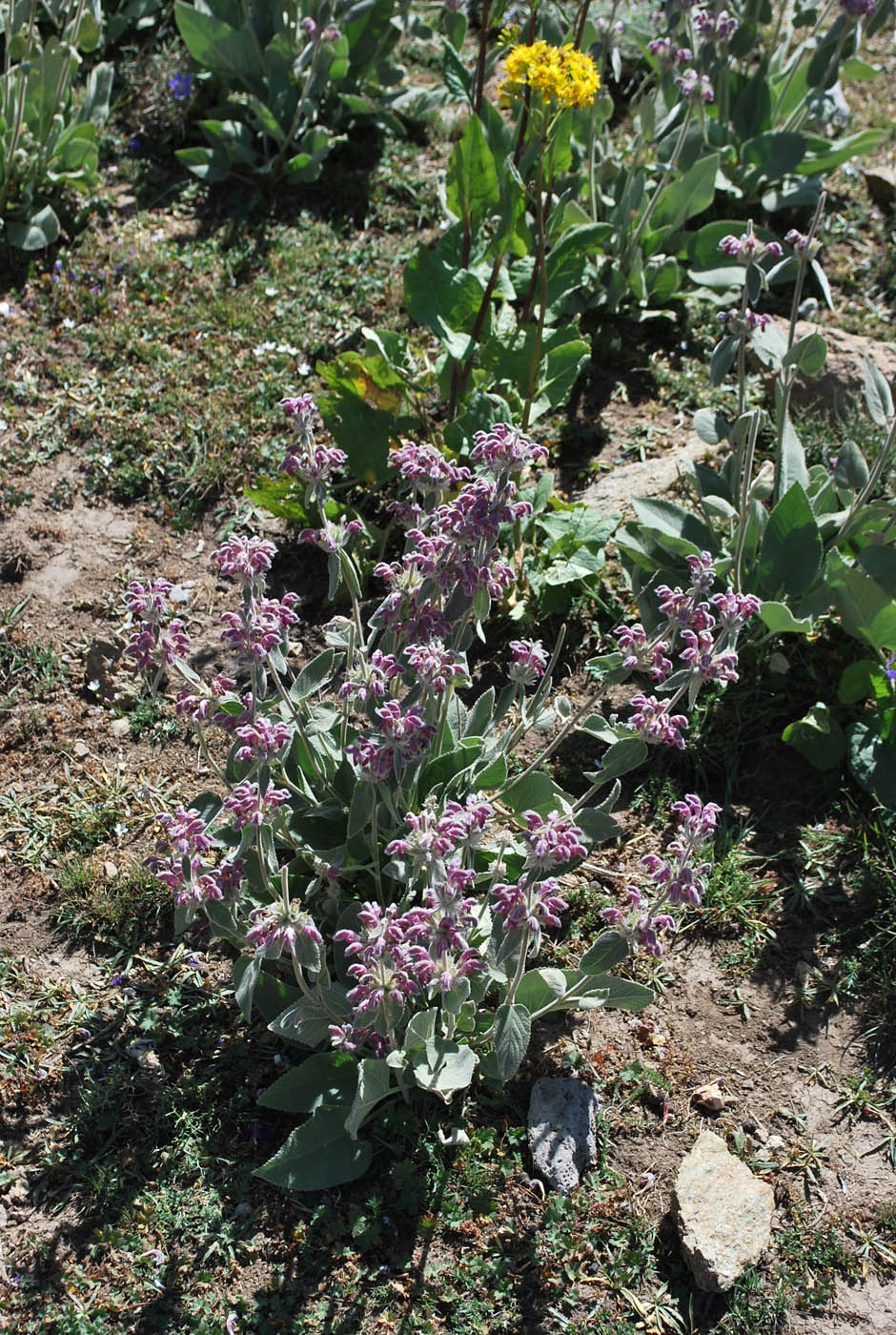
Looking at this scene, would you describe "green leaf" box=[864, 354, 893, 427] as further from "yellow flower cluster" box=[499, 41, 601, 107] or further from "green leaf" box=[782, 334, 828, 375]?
"yellow flower cluster" box=[499, 41, 601, 107]

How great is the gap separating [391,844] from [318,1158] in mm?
935

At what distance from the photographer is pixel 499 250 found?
468 cm

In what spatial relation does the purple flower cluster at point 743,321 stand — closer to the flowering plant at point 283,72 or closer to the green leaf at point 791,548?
the green leaf at point 791,548

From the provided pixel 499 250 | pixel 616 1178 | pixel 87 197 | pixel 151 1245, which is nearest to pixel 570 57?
pixel 499 250

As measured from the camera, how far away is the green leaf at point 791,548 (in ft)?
13.6

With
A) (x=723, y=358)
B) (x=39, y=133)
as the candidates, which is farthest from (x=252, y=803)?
(x=39, y=133)

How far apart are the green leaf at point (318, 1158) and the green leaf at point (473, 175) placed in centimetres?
345

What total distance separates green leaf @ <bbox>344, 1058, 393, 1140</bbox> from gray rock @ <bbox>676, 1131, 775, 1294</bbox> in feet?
2.98

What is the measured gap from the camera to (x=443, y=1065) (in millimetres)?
2943

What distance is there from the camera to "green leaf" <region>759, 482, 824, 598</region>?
416 cm

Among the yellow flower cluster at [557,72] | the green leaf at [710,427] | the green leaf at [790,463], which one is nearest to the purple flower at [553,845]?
the green leaf at [710,427]

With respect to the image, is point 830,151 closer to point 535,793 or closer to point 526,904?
point 535,793

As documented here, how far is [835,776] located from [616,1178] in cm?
161

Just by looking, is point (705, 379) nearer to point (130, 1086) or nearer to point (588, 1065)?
point (588, 1065)
